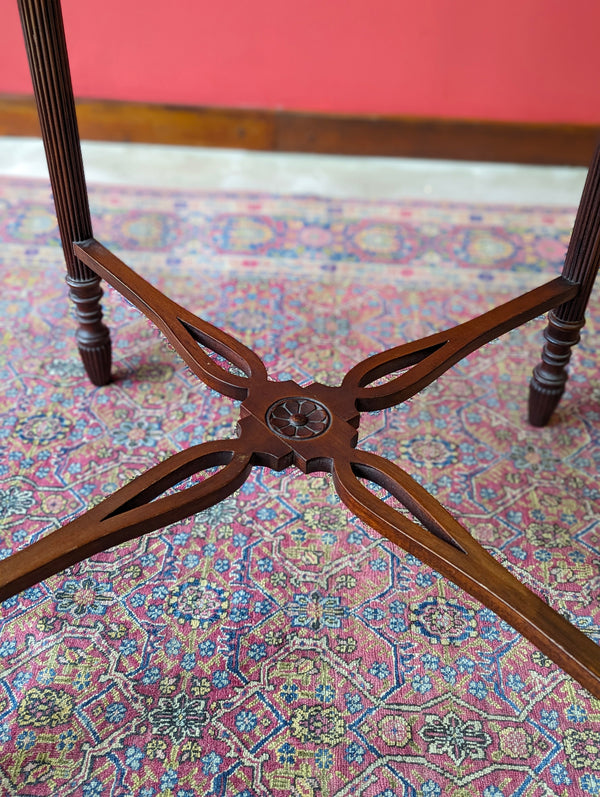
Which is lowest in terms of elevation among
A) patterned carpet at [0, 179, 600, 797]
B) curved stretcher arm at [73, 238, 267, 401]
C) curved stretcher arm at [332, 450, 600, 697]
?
patterned carpet at [0, 179, 600, 797]

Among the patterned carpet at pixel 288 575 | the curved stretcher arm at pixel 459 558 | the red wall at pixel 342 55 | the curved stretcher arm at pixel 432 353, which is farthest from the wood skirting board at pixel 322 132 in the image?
the curved stretcher arm at pixel 459 558

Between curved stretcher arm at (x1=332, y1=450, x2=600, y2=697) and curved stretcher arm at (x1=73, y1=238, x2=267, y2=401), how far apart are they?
328 mm

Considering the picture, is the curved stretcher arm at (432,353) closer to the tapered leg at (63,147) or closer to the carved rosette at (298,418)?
the carved rosette at (298,418)

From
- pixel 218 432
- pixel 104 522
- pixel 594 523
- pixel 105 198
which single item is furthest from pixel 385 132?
pixel 104 522

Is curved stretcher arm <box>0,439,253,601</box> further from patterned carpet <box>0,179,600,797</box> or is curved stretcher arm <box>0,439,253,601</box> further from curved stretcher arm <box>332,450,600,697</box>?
patterned carpet <box>0,179,600,797</box>

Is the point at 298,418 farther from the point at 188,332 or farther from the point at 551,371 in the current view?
the point at 551,371

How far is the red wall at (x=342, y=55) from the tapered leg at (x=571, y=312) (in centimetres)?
177

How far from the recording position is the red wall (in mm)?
3422

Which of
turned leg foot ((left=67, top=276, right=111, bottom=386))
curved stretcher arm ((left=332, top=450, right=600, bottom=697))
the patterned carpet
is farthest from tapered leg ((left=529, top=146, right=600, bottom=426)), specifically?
turned leg foot ((left=67, top=276, right=111, bottom=386))

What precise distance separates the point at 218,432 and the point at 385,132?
6.70 ft

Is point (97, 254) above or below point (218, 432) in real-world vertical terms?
above

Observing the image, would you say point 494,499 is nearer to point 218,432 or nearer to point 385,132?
point 218,432

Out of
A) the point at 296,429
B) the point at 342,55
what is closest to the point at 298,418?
the point at 296,429

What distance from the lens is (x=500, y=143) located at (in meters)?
3.74
